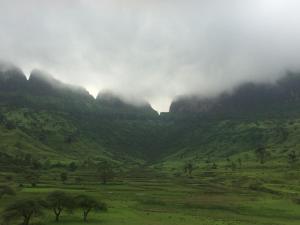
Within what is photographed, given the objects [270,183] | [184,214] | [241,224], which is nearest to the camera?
[241,224]

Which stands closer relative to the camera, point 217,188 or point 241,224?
point 241,224

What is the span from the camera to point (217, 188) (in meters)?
174

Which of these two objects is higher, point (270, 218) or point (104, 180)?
point (104, 180)

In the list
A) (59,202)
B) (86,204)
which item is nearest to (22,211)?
(59,202)

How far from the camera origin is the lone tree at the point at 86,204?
4055 inches

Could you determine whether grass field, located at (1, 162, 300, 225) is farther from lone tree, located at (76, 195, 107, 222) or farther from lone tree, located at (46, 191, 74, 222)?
lone tree, located at (46, 191, 74, 222)

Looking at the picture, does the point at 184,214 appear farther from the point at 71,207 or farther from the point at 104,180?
the point at 104,180

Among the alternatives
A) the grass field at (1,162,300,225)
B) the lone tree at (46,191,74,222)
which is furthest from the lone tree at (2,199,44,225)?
the lone tree at (46,191,74,222)

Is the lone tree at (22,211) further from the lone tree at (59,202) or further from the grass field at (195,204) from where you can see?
the lone tree at (59,202)

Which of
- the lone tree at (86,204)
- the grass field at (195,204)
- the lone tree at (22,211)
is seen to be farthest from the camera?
the lone tree at (86,204)

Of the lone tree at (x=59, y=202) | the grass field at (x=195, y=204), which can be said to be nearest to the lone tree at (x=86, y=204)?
the lone tree at (x=59, y=202)

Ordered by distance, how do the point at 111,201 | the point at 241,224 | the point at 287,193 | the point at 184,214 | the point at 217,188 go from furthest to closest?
the point at 217,188 < the point at 287,193 < the point at 111,201 < the point at 184,214 < the point at 241,224

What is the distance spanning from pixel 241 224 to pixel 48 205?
43.1m

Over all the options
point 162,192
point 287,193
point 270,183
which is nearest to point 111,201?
point 162,192
